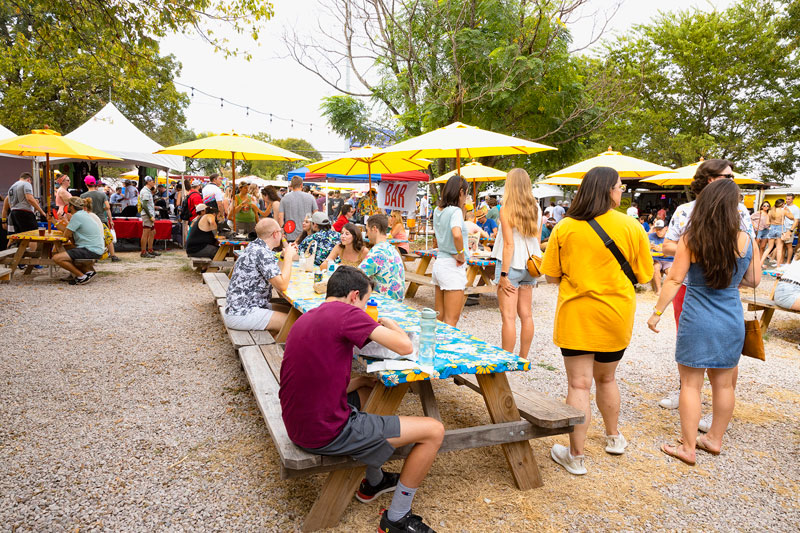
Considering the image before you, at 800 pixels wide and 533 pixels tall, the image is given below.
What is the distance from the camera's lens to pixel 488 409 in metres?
2.95

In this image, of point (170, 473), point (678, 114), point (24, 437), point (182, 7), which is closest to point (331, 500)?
point (170, 473)

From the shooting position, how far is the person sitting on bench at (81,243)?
859 centimetres

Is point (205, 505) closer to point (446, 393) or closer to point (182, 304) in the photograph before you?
point (446, 393)

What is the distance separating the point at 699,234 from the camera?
3.21 m

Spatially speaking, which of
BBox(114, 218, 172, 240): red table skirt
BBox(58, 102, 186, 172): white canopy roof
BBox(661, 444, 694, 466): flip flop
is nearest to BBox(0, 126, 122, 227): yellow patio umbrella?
BBox(58, 102, 186, 172): white canopy roof

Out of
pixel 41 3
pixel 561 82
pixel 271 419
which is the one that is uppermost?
pixel 561 82

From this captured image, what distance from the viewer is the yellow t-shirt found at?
299cm

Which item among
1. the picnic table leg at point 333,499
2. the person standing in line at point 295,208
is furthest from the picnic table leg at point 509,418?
the person standing in line at point 295,208

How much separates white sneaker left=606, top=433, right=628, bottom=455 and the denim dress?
2.12 feet

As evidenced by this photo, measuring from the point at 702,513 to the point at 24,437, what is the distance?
13.5 feet

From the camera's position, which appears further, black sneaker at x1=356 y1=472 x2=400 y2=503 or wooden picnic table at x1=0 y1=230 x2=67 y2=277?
wooden picnic table at x1=0 y1=230 x2=67 y2=277

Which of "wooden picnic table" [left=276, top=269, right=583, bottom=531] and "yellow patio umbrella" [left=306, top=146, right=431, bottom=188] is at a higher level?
"yellow patio umbrella" [left=306, top=146, right=431, bottom=188]

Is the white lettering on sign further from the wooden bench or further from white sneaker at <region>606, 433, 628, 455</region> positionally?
white sneaker at <region>606, 433, 628, 455</region>

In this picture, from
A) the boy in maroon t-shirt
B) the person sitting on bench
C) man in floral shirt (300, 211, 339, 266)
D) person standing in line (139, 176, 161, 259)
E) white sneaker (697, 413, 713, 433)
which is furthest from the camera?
person standing in line (139, 176, 161, 259)
